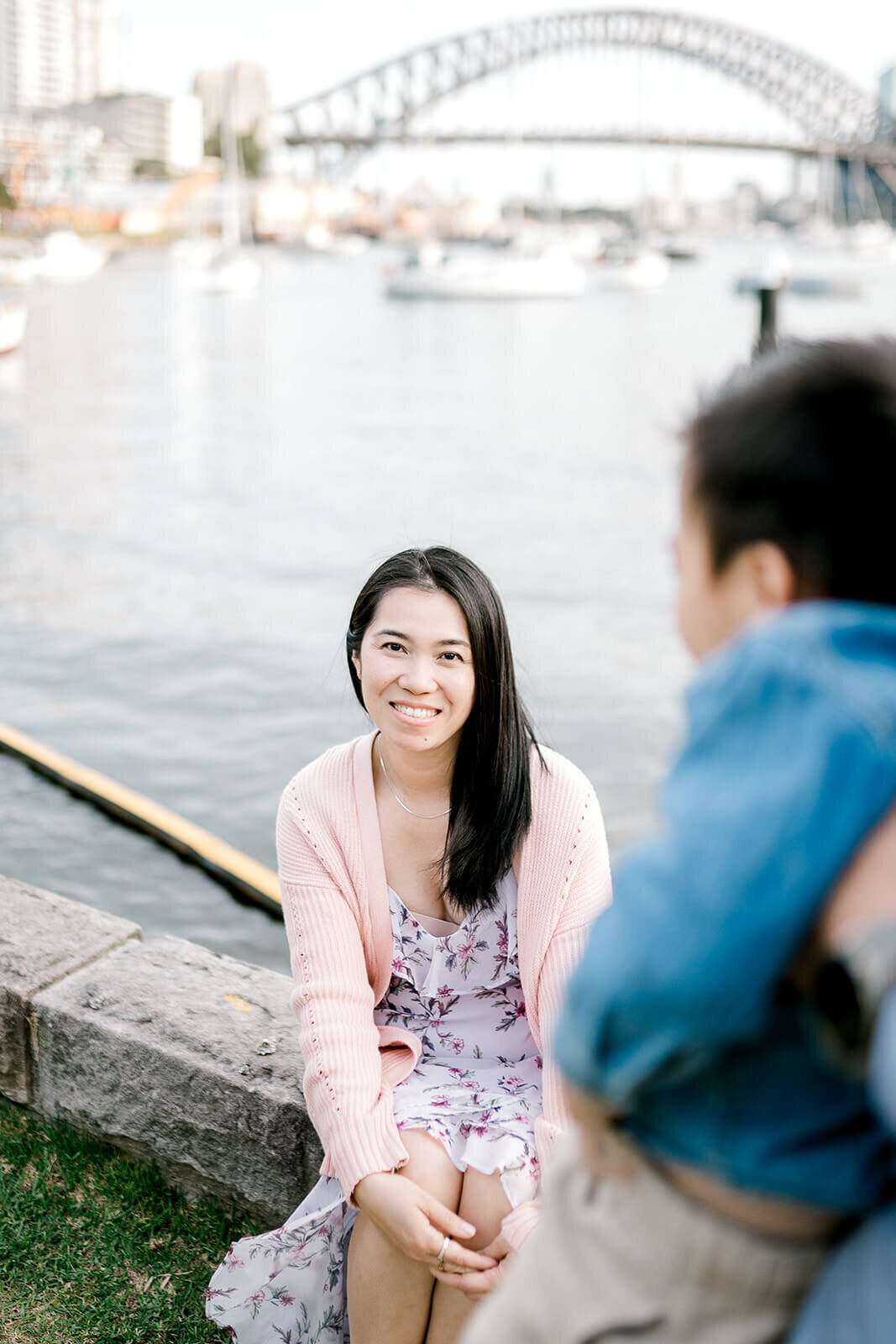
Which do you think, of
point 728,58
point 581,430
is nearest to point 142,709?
point 581,430

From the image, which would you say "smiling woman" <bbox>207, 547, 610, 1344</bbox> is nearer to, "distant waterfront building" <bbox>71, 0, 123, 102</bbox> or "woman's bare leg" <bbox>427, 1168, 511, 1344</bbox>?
"woman's bare leg" <bbox>427, 1168, 511, 1344</bbox>

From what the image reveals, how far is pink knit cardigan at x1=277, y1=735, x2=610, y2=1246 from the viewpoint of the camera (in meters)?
1.89

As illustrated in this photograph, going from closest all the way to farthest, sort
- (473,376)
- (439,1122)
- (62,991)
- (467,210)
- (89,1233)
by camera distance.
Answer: (439,1122)
(89,1233)
(62,991)
(473,376)
(467,210)

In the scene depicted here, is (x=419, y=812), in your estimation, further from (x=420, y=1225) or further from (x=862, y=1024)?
(x=862, y=1024)

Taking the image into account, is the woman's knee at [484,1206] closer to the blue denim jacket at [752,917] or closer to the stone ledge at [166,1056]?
the stone ledge at [166,1056]

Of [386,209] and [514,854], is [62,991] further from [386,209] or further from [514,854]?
[386,209]

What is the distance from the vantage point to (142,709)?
6523 millimetres

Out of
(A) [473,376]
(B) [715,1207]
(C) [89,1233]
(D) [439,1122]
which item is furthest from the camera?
(A) [473,376]

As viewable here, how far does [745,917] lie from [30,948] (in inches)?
80.9

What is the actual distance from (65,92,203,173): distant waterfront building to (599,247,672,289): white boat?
96.3m

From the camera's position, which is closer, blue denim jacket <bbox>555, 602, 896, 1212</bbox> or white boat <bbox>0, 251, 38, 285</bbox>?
blue denim jacket <bbox>555, 602, 896, 1212</bbox>

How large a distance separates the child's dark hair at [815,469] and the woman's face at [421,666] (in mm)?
1098

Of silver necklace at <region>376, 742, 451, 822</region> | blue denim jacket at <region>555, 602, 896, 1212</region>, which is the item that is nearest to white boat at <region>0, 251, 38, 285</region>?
silver necklace at <region>376, 742, 451, 822</region>

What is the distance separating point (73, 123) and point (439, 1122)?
13726cm
